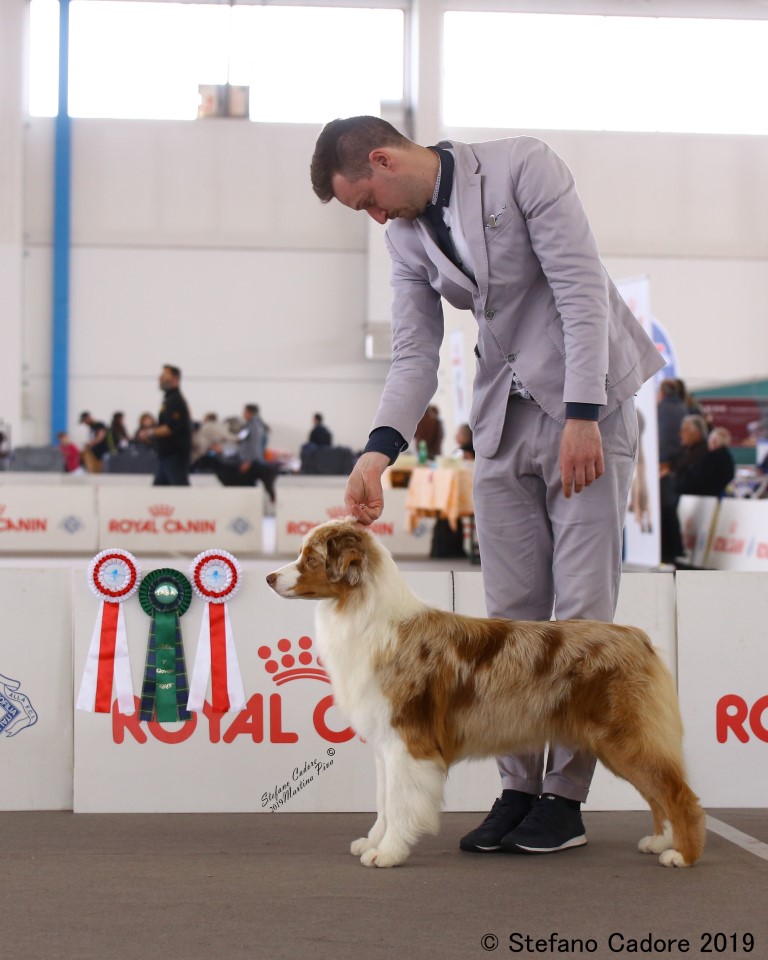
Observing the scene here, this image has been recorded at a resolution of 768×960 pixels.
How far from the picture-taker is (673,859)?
9.05 feet

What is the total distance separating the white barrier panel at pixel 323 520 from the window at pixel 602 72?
11402 mm

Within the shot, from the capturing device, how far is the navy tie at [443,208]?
9.29 ft

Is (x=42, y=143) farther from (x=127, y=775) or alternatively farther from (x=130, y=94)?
(x=127, y=775)

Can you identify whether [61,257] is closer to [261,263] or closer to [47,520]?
[261,263]

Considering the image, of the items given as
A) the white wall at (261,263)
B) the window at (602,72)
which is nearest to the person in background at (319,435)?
the white wall at (261,263)

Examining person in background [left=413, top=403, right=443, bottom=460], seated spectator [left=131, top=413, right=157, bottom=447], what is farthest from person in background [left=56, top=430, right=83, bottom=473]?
person in background [left=413, top=403, right=443, bottom=460]

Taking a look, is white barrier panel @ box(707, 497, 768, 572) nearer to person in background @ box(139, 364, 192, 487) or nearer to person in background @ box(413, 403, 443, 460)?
person in background @ box(413, 403, 443, 460)

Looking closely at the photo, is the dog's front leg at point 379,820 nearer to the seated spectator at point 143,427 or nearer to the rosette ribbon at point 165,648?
the rosette ribbon at point 165,648

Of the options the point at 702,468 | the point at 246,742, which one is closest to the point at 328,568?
the point at 246,742

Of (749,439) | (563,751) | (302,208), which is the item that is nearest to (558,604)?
(563,751)

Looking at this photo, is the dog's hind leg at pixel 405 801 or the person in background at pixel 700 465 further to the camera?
the person in background at pixel 700 465

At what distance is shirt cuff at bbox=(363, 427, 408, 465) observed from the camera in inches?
120

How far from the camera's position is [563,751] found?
2912mm

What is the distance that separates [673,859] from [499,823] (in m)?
0.45
